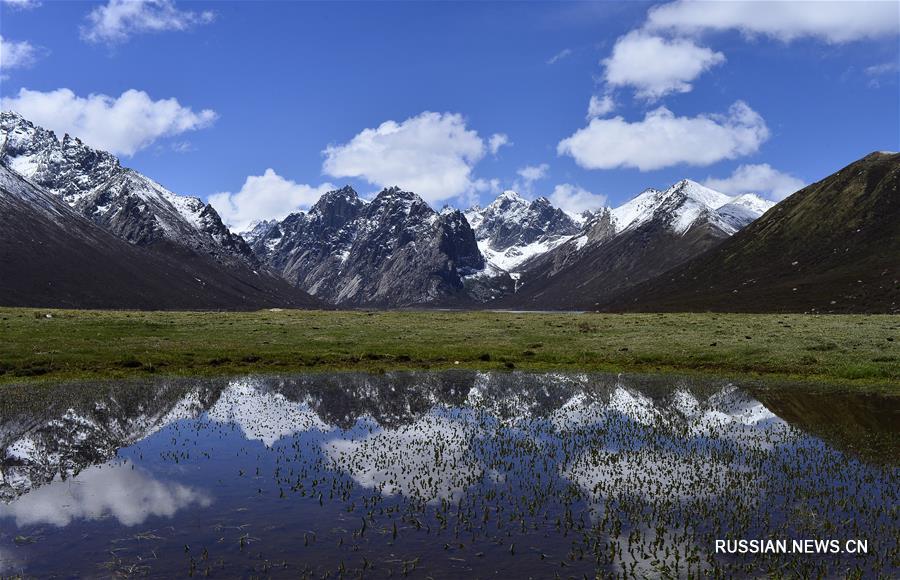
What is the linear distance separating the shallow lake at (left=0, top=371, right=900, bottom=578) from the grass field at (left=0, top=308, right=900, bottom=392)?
11.9 meters

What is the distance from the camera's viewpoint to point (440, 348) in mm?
68938

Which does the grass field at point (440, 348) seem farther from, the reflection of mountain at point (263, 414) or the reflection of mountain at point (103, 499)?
the reflection of mountain at point (103, 499)

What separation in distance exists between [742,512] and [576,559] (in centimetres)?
689

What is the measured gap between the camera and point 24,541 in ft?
59.6

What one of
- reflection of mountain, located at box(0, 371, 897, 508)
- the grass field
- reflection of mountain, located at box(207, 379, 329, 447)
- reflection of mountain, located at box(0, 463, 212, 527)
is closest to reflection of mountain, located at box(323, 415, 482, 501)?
reflection of mountain, located at box(0, 371, 897, 508)

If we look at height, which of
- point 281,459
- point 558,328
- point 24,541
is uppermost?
point 558,328

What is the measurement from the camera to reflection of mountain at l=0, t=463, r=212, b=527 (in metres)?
20.3

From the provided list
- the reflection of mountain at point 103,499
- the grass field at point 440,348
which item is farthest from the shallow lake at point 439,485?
the grass field at point 440,348

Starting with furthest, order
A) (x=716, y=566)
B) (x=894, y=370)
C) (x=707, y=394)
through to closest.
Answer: (x=894, y=370)
(x=707, y=394)
(x=716, y=566)

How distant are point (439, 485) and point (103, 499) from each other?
11.7 metres

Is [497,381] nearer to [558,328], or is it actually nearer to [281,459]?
[281,459]

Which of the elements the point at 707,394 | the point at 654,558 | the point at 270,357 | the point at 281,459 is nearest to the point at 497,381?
the point at 707,394

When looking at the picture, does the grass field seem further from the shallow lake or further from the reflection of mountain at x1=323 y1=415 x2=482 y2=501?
the reflection of mountain at x1=323 y1=415 x2=482 y2=501

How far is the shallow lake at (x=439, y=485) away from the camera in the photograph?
1720 cm
